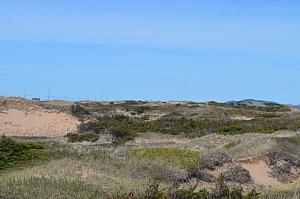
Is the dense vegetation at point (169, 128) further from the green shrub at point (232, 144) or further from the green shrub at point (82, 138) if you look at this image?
the green shrub at point (232, 144)

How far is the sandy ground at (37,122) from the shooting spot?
39.8 meters

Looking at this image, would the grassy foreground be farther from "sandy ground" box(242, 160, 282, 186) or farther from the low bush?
"sandy ground" box(242, 160, 282, 186)

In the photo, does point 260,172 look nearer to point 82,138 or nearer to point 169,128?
point 82,138

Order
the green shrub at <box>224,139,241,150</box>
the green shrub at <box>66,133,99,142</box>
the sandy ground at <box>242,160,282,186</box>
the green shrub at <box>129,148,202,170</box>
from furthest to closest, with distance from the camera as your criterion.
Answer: the green shrub at <box>66,133,99,142</box> → the green shrub at <box>224,139,241,150</box> → the sandy ground at <box>242,160,282,186</box> → the green shrub at <box>129,148,202,170</box>

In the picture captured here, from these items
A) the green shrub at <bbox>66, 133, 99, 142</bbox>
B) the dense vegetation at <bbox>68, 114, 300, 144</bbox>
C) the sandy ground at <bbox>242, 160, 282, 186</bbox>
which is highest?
the dense vegetation at <bbox>68, 114, 300, 144</bbox>

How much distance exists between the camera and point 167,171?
18.3 meters

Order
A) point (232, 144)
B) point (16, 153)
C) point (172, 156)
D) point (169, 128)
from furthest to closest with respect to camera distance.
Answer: point (169, 128)
point (232, 144)
point (172, 156)
point (16, 153)

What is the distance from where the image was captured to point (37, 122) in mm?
42781

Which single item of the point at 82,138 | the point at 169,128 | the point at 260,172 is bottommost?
the point at 260,172

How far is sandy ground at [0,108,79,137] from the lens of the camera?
3977 centimetres

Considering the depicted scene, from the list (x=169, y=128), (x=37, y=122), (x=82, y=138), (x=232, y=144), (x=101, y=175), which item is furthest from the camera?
(x=37, y=122)

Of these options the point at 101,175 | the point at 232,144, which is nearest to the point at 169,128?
the point at 232,144

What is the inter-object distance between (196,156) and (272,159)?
14.7ft

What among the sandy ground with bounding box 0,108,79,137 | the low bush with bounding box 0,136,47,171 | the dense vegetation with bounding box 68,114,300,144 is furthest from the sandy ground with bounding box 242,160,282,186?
the sandy ground with bounding box 0,108,79,137
